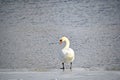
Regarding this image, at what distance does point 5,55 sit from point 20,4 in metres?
1.12

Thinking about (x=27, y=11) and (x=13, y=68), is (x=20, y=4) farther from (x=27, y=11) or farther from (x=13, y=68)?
(x=13, y=68)

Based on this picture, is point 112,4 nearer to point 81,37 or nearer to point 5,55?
point 81,37

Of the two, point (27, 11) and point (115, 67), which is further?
point (27, 11)

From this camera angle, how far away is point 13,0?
6.02m

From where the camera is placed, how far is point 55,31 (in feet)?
19.2

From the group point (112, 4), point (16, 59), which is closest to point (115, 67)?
point (112, 4)

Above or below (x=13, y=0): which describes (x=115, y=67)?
below

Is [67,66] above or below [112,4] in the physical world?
below

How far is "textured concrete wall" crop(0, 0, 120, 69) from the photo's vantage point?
18.9ft

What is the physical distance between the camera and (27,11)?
6.00 metres

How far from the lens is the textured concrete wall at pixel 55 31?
577 cm

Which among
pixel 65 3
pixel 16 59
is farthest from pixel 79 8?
pixel 16 59

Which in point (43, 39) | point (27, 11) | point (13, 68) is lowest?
point (13, 68)

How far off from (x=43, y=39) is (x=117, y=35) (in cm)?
151
